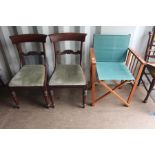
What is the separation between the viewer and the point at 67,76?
1581mm

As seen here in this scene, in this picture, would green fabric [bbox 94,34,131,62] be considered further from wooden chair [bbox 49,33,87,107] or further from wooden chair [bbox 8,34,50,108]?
wooden chair [bbox 8,34,50,108]

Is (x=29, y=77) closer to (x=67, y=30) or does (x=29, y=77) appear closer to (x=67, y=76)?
(x=67, y=76)

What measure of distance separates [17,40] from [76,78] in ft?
3.00

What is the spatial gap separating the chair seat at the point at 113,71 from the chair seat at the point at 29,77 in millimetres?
731

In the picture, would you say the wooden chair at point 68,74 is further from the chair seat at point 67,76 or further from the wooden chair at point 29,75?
the wooden chair at point 29,75

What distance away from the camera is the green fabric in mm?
1631

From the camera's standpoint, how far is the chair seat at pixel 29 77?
151cm

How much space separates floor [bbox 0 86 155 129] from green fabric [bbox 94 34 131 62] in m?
0.60

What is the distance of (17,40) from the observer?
5.40 ft

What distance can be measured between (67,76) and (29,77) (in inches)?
18.7

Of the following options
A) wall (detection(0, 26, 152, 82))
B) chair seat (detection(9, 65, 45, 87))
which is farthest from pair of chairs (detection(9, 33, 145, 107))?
wall (detection(0, 26, 152, 82))

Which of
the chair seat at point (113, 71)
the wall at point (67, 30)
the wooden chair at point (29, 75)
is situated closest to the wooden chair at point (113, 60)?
the chair seat at point (113, 71)
